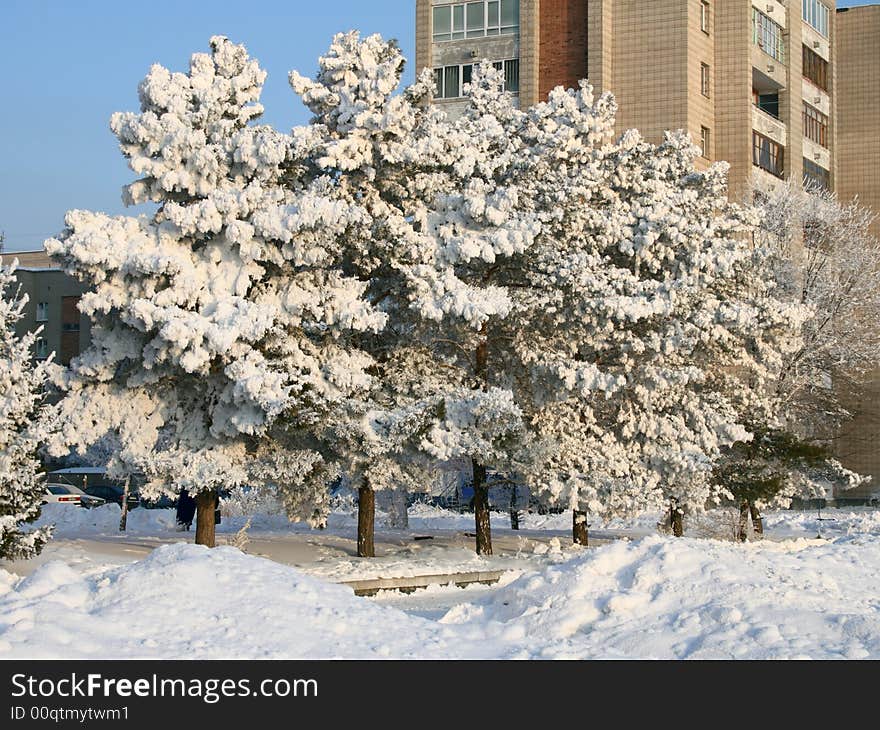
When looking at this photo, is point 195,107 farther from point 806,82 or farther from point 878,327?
point 806,82

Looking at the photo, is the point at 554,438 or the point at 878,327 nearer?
the point at 554,438

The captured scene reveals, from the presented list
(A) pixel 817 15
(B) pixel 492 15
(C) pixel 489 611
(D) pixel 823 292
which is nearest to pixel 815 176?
(A) pixel 817 15

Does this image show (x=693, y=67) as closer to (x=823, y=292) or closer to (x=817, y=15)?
(x=823, y=292)

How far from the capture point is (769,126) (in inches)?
2206

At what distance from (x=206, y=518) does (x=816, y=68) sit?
148ft

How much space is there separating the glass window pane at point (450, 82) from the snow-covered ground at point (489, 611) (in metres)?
37.4

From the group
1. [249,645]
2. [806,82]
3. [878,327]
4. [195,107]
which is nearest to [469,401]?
[195,107]

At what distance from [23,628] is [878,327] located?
130 ft

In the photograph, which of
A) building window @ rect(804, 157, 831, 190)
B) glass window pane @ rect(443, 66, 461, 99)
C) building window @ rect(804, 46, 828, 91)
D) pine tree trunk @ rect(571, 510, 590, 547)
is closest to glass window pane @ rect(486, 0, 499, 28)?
glass window pane @ rect(443, 66, 461, 99)

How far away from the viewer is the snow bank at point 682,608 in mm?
12828

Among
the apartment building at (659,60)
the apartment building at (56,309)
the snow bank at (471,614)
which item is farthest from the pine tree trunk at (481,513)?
the apartment building at (56,309)

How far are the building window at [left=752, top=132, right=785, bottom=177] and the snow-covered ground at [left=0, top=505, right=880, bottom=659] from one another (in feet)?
124

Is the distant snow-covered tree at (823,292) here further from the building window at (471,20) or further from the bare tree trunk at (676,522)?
the building window at (471,20)

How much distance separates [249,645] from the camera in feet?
38.9
